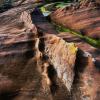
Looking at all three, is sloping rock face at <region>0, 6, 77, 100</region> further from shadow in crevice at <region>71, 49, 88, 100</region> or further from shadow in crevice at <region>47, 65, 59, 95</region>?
shadow in crevice at <region>71, 49, 88, 100</region>

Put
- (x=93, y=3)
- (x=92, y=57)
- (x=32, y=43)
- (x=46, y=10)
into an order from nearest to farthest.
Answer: (x=92, y=57), (x=32, y=43), (x=93, y=3), (x=46, y=10)

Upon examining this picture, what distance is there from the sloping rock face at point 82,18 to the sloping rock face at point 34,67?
176 cm

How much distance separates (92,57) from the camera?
346 inches

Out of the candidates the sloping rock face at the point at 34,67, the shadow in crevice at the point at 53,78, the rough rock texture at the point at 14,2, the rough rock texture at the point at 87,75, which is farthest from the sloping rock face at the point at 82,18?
the rough rock texture at the point at 14,2

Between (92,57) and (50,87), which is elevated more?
(92,57)

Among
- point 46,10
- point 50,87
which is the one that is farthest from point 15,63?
point 46,10

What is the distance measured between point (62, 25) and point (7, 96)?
419 cm

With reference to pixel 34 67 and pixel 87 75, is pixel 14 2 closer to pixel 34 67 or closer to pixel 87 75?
pixel 34 67

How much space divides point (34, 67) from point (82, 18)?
3626mm

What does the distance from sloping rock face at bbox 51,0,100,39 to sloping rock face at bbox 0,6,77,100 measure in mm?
1760

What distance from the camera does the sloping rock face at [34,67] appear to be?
909 centimetres

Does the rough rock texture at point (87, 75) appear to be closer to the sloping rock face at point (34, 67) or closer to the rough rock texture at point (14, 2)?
the sloping rock face at point (34, 67)

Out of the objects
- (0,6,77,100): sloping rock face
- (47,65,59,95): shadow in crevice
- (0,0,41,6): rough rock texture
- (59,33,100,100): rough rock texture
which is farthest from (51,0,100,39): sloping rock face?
(0,0,41,6): rough rock texture

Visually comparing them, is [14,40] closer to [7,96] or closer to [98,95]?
[7,96]
